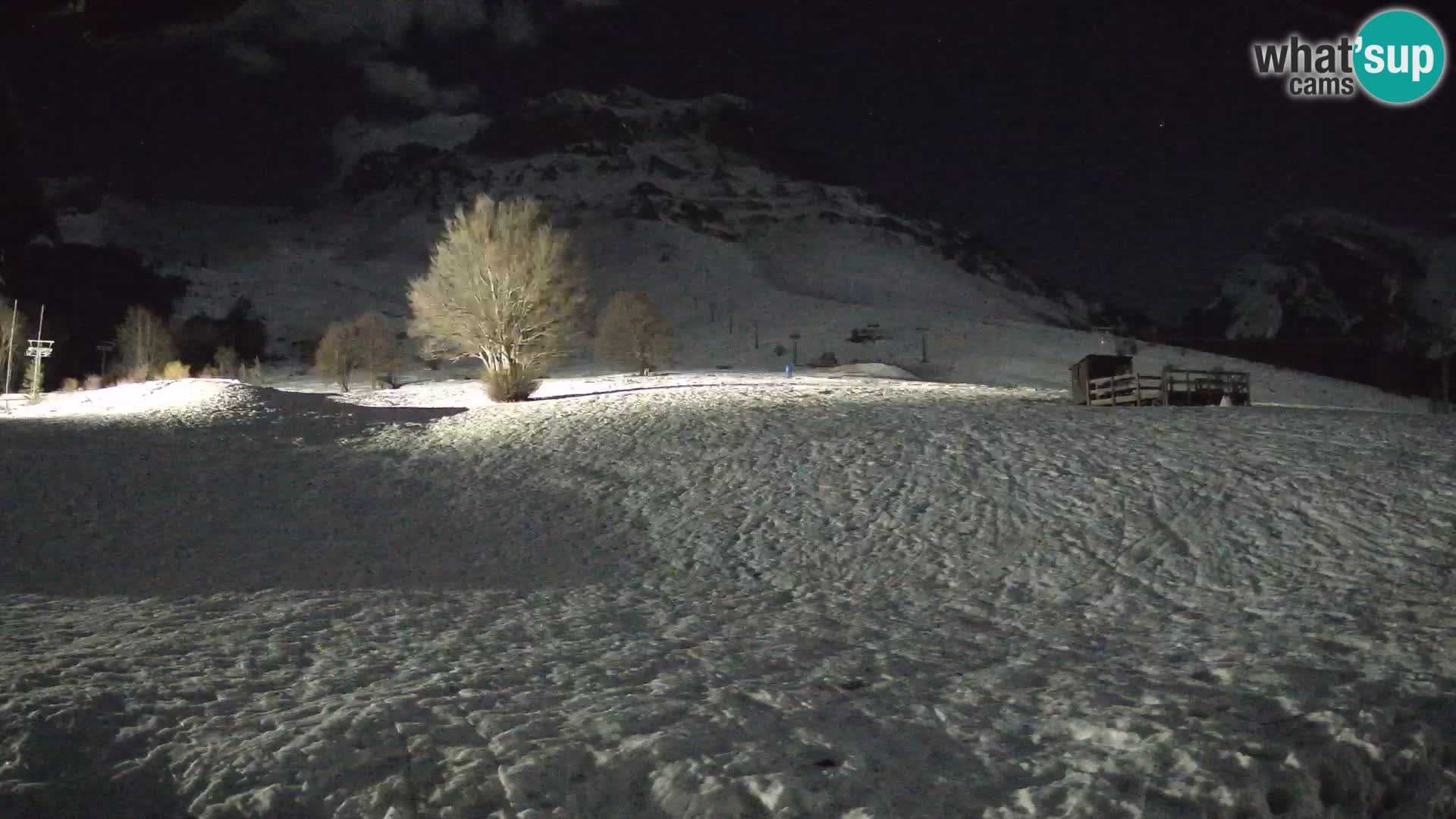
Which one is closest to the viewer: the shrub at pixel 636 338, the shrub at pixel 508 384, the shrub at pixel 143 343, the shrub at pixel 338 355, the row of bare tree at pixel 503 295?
the shrub at pixel 508 384

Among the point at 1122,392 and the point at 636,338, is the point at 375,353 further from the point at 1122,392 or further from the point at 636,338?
the point at 1122,392

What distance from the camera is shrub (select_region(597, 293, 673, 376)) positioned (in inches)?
2411

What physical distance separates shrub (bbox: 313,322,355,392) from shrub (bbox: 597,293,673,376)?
61.1 feet

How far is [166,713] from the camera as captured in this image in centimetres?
620

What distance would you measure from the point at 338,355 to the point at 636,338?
22.1 m

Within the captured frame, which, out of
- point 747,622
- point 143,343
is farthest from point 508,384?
point 143,343

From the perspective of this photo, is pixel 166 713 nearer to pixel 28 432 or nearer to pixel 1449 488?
pixel 1449 488

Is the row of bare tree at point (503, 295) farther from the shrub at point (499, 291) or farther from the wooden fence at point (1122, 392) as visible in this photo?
the wooden fence at point (1122, 392)

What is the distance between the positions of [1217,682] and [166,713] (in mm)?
8230

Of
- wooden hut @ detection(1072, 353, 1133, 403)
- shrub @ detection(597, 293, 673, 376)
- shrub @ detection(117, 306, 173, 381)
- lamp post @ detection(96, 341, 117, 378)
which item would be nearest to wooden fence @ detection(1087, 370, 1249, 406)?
wooden hut @ detection(1072, 353, 1133, 403)

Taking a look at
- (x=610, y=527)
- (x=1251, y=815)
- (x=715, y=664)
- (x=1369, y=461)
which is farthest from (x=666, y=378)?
(x=1251, y=815)

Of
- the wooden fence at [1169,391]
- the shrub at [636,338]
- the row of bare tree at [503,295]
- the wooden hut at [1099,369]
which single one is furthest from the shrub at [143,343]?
the wooden fence at [1169,391]

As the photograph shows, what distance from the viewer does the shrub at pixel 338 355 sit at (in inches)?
2426

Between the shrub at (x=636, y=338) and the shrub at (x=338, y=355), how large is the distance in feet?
61.1
